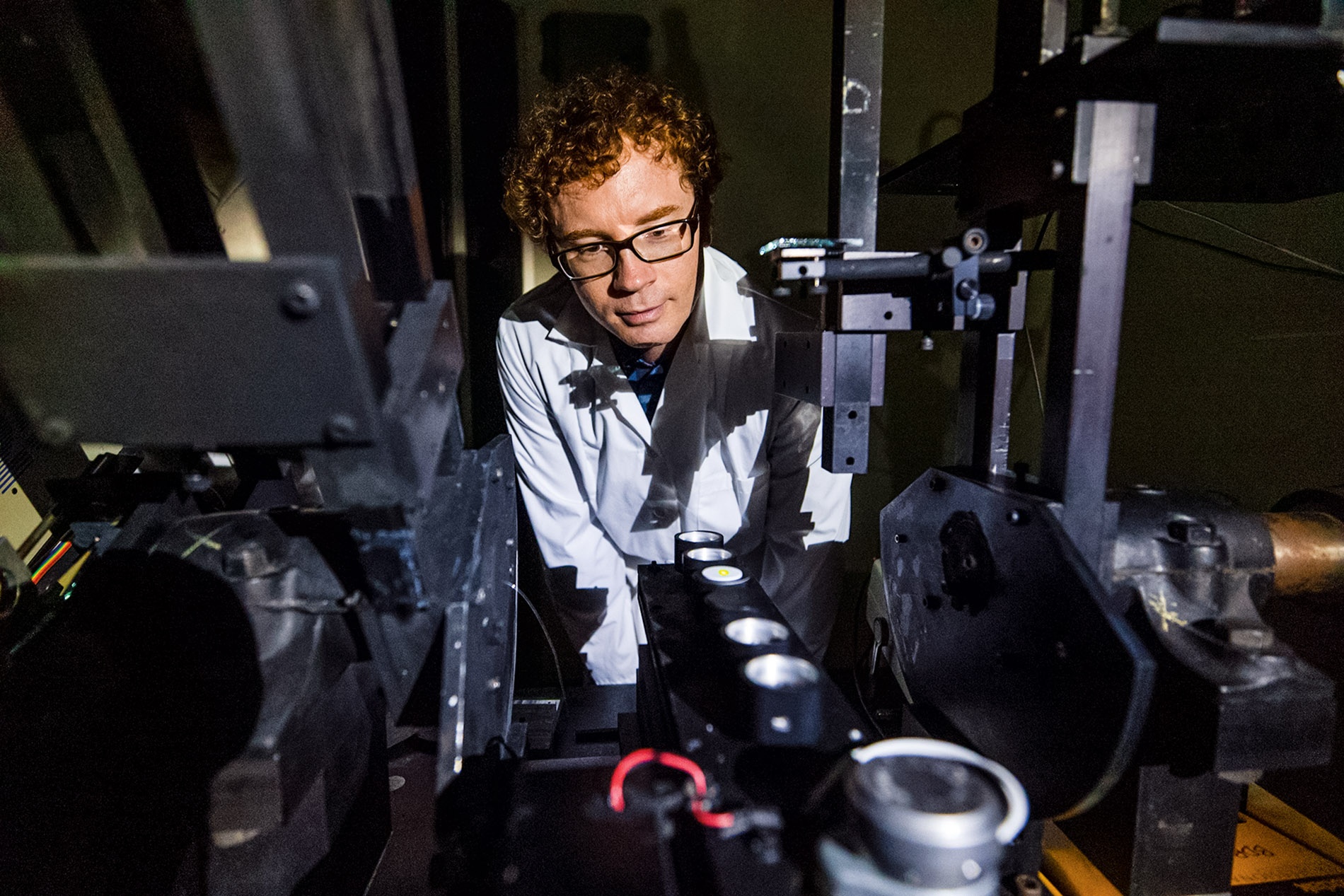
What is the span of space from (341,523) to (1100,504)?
0.74 meters

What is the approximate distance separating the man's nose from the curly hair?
0.44 feet

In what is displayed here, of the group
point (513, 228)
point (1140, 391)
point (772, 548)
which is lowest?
point (772, 548)

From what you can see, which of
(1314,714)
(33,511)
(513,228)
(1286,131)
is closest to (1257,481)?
(1286,131)

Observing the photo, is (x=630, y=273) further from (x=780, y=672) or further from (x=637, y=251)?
(x=780, y=672)

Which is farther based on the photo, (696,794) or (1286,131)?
(1286,131)

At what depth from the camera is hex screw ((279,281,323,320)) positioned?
0.38 meters

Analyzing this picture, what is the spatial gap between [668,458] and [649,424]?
3.6 inches

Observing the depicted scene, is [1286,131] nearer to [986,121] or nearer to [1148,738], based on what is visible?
[986,121]

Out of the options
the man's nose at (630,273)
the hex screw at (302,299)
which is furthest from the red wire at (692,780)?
the man's nose at (630,273)

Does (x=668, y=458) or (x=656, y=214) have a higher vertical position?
(x=656, y=214)

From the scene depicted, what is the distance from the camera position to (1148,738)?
57 cm

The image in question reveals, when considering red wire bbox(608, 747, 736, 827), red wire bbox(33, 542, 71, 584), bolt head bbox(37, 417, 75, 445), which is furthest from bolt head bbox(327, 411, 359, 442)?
red wire bbox(33, 542, 71, 584)

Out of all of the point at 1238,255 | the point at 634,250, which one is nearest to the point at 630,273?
the point at 634,250

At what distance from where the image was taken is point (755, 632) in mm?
632
